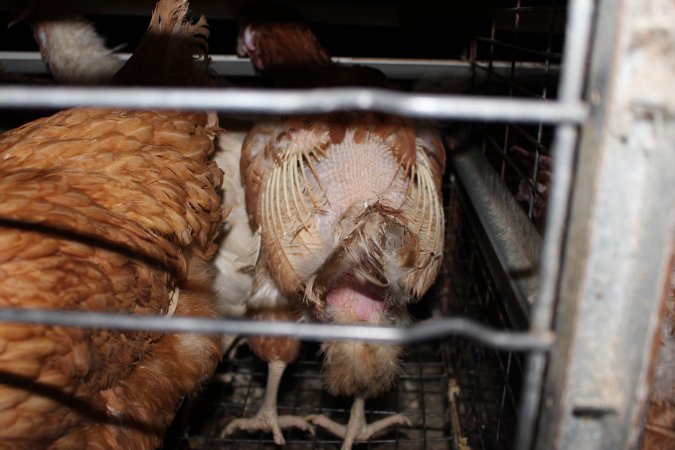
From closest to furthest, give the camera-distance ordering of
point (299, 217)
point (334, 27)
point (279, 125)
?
point (299, 217) < point (279, 125) < point (334, 27)

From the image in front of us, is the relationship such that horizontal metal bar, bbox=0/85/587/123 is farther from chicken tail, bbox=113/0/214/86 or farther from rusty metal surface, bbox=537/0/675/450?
chicken tail, bbox=113/0/214/86

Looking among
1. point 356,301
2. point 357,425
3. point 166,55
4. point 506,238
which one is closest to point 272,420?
point 357,425

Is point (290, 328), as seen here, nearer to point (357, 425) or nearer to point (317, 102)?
point (317, 102)

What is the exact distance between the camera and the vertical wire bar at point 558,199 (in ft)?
1.45

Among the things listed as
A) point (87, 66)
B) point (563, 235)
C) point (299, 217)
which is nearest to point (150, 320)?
point (563, 235)

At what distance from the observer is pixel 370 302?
4.42ft

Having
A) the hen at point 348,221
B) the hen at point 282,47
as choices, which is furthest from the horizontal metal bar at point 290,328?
the hen at point 282,47

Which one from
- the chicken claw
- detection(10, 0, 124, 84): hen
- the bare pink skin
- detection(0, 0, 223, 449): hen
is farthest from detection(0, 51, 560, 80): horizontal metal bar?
the chicken claw

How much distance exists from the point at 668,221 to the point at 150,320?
1.56ft

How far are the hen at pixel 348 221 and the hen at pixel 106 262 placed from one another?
0.64 ft

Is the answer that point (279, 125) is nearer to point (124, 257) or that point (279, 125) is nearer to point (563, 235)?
point (124, 257)

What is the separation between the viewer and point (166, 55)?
1.60m

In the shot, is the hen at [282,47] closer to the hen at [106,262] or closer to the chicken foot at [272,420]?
the hen at [106,262]

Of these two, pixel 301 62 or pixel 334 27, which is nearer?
pixel 301 62
